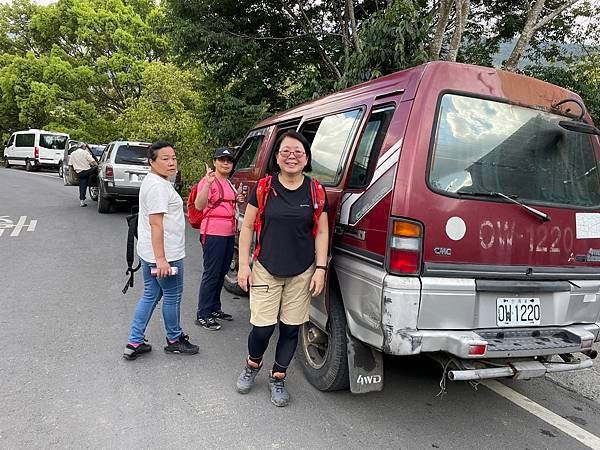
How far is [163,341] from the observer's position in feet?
12.9

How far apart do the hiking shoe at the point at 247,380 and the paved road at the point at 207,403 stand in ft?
0.17

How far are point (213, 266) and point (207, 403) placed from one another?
142cm

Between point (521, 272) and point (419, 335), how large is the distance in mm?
741

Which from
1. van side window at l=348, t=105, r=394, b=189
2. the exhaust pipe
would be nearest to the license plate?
the exhaust pipe

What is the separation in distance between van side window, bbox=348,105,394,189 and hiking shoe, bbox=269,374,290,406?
1.36 metres

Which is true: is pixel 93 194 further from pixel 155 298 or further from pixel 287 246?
pixel 287 246

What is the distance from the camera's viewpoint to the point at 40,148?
76.5 feet

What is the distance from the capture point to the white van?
916 inches

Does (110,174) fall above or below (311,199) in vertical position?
above

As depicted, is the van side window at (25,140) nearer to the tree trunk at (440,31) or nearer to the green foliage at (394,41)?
the green foliage at (394,41)

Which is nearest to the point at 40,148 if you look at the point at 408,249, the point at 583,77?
the point at 583,77

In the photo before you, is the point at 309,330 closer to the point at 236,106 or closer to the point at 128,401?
the point at 128,401

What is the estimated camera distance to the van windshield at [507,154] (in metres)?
2.60

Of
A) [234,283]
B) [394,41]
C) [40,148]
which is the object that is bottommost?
[234,283]
